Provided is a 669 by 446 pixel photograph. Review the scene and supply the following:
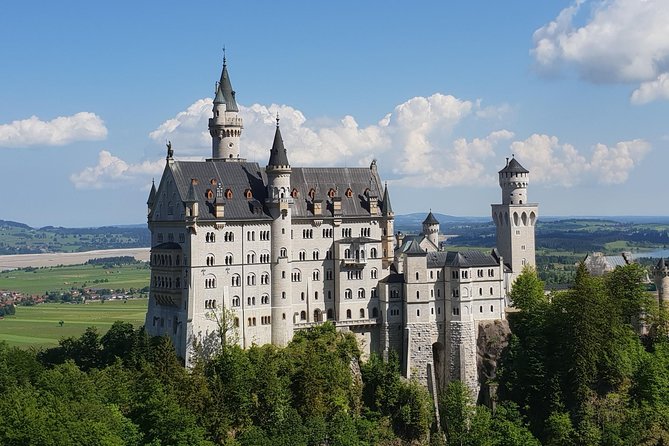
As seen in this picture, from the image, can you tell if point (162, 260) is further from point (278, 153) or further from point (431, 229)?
point (431, 229)

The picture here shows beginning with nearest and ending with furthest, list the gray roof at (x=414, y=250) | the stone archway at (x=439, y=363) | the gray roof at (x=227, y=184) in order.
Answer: the gray roof at (x=227, y=184) → the gray roof at (x=414, y=250) → the stone archway at (x=439, y=363)

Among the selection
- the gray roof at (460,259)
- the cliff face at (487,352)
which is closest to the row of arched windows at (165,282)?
the gray roof at (460,259)

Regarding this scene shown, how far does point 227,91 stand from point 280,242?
22.6 metres

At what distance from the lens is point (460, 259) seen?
105m

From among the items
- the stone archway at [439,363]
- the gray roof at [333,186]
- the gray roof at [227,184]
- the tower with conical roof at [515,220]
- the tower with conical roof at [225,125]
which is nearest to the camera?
the gray roof at [227,184]

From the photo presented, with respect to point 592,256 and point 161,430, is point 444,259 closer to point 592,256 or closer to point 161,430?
point 592,256

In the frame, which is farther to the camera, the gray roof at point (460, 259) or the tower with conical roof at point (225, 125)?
the tower with conical roof at point (225, 125)

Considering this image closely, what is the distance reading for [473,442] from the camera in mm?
92500

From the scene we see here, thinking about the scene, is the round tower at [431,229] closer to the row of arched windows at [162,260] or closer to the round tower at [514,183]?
the round tower at [514,183]

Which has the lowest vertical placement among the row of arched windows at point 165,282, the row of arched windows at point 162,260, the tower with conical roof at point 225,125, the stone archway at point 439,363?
the stone archway at point 439,363

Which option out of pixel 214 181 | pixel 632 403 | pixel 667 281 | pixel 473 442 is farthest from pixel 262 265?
pixel 667 281

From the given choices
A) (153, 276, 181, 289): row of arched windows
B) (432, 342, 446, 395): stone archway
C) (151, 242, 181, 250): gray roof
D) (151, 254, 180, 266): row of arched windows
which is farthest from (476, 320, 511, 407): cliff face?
(151, 242, 181, 250): gray roof

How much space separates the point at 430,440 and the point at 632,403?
2208cm

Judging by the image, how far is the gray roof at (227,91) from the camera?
110262 mm
